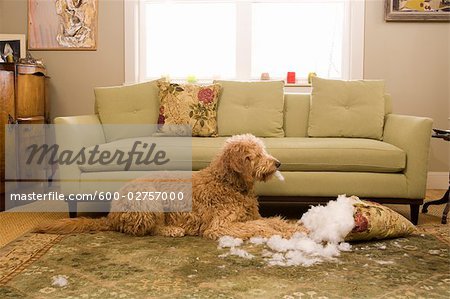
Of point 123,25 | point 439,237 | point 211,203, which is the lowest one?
point 439,237

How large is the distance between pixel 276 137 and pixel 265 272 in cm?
164

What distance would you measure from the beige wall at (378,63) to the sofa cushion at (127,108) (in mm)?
838

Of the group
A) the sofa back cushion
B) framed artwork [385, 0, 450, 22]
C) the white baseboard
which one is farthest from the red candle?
the white baseboard

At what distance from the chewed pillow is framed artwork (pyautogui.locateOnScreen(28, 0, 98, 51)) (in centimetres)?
293

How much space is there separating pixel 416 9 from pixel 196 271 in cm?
335

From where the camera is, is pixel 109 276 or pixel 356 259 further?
pixel 356 259

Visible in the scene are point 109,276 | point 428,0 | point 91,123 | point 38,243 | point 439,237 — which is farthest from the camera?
point 428,0

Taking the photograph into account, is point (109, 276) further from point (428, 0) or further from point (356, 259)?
point (428, 0)

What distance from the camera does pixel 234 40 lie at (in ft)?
15.6

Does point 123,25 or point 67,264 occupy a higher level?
point 123,25

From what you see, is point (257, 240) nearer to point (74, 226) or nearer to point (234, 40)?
point (74, 226)

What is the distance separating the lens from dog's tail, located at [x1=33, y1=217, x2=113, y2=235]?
2.86 meters

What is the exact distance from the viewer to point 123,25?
4.62 meters

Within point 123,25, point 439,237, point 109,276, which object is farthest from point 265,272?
point 123,25
